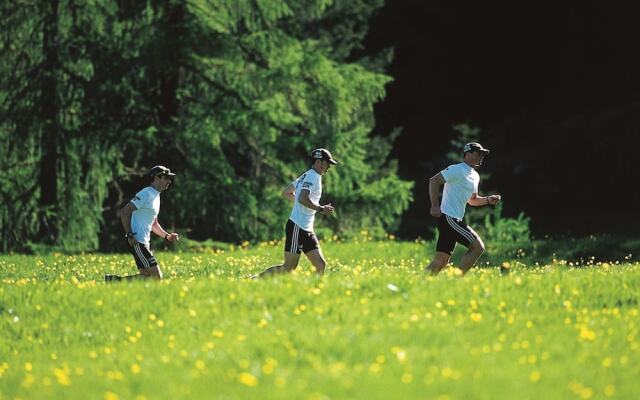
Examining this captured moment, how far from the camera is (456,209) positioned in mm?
12852

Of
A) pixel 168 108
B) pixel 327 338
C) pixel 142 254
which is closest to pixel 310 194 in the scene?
pixel 142 254

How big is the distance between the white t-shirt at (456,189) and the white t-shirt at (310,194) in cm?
162

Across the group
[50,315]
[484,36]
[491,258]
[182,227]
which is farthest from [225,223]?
[484,36]

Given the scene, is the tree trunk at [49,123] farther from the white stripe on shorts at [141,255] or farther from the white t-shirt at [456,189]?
the white t-shirt at [456,189]

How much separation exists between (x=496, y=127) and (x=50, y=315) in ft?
110

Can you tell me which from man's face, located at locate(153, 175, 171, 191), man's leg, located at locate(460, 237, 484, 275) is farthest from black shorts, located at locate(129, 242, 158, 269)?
man's leg, located at locate(460, 237, 484, 275)

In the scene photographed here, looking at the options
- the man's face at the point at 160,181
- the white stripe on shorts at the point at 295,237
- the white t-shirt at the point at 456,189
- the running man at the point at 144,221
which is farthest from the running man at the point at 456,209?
the man's face at the point at 160,181

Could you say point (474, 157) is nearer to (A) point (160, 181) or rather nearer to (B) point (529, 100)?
(A) point (160, 181)

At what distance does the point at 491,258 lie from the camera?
64.3 ft

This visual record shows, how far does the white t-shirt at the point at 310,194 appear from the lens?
1267 cm

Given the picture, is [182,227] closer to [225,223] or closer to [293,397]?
[225,223]

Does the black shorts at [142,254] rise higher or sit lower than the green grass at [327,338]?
higher

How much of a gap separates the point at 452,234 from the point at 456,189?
609mm

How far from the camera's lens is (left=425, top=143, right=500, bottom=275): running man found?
12719 mm
